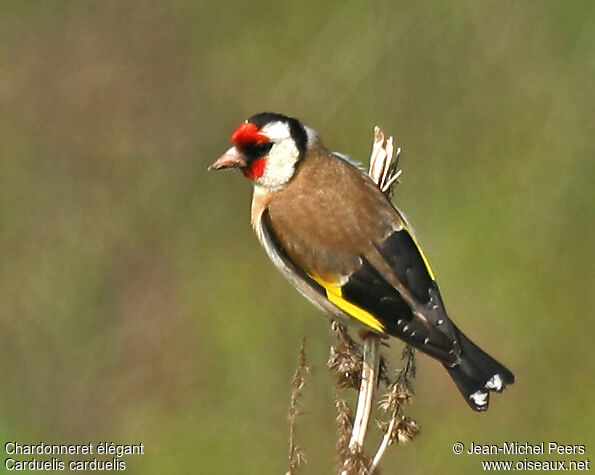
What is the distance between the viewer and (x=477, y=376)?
4.01 metres

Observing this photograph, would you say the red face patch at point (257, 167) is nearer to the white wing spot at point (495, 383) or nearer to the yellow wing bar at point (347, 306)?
the yellow wing bar at point (347, 306)

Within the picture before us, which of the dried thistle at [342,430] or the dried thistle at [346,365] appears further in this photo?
the dried thistle at [346,365]

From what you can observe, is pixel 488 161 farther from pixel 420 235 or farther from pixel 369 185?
pixel 369 185

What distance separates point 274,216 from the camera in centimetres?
435

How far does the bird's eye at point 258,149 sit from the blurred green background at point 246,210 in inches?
36.8

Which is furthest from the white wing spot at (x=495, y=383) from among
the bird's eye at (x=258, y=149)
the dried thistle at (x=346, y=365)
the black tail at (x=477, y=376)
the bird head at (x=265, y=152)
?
the bird's eye at (x=258, y=149)

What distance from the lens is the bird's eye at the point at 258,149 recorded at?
4.53 m

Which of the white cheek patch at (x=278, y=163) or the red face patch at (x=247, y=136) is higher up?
the red face patch at (x=247, y=136)

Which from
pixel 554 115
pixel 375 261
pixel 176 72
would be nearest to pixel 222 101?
pixel 176 72

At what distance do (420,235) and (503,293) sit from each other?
46cm

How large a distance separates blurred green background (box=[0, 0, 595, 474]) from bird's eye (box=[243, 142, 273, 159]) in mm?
934

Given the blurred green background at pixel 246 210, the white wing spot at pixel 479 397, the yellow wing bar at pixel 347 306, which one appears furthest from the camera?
the blurred green background at pixel 246 210

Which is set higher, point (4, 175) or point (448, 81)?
point (448, 81)

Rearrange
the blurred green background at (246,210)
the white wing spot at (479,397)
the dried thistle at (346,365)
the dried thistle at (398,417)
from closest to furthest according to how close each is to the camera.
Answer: the dried thistle at (398,417), the dried thistle at (346,365), the white wing spot at (479,397), the blurred green background at (246,210)
